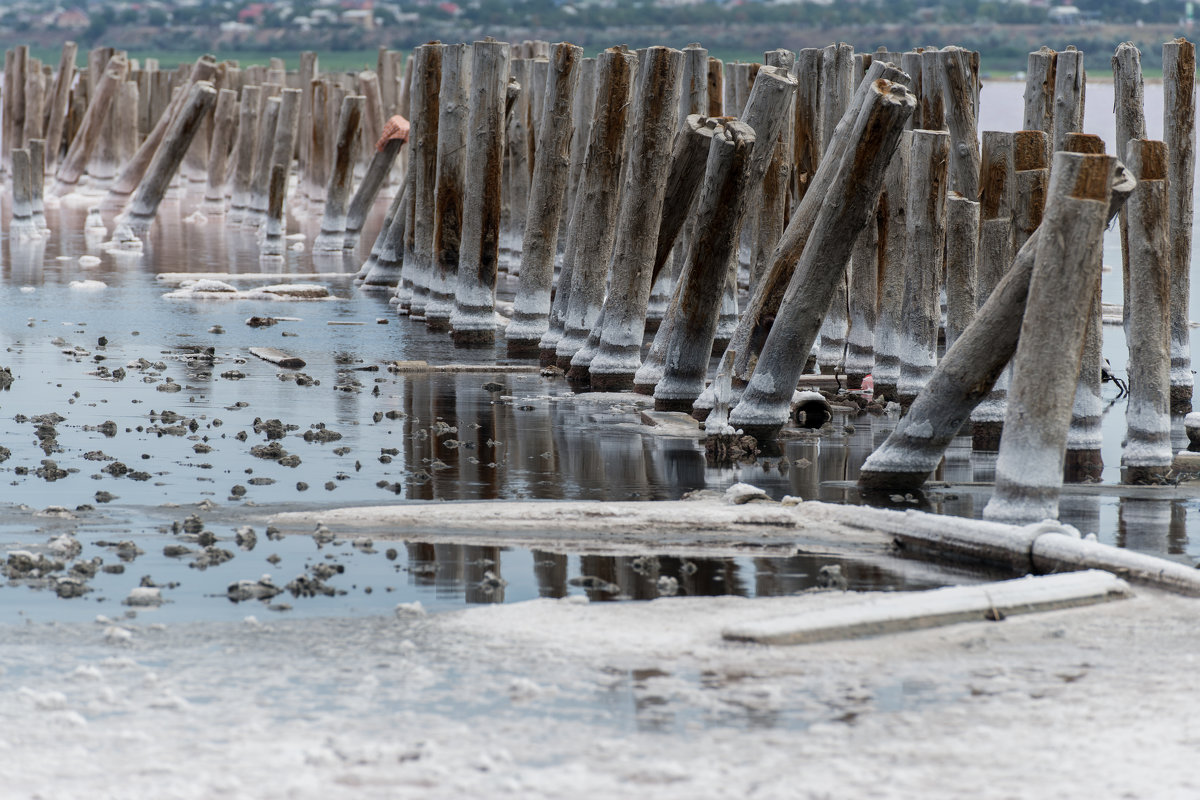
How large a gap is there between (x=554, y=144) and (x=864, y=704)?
7.80m

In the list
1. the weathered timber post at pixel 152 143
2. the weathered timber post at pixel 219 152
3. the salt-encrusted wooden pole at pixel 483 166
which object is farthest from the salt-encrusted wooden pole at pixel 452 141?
the weathered timber post at pixel 219 152

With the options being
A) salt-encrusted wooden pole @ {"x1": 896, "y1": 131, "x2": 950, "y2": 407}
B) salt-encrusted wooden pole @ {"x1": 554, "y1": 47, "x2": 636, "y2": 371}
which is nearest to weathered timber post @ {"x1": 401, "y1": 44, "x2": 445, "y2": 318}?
salt-encrusted wooden pole @ {"x1": 554, "y1": 47, "x2": 636, "y2": 371}

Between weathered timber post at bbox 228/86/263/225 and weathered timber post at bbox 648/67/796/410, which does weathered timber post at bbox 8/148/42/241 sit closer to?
weathered timber post at bbox 228/86/263/225

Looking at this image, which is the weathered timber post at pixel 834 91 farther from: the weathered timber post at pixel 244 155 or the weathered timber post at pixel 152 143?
the weathered timber post at pixel 152 143

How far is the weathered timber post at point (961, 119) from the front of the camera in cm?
1116

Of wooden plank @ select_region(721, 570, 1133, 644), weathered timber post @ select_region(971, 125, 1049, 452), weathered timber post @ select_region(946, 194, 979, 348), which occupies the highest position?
weathered timber post @ select_region(971, 125, 1049, 452)

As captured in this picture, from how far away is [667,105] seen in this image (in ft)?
35.8

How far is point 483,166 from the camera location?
41.7ft

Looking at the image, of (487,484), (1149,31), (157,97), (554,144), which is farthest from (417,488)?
(1149,31)

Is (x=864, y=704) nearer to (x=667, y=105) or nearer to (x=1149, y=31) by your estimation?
(x=667, y=105)

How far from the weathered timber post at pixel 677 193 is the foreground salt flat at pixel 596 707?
16.2 feet

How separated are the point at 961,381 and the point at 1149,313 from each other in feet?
4.89

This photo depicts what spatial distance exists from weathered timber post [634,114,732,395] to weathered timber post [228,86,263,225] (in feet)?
49.9

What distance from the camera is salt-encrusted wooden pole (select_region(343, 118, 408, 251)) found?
1928 centimetres
